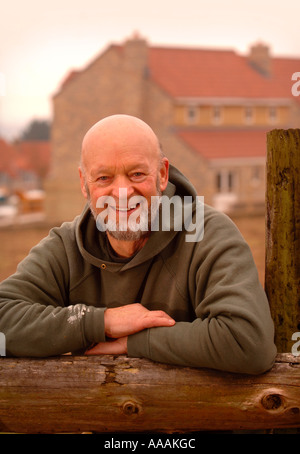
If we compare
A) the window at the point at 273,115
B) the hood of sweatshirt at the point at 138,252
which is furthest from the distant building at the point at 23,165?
the hood of sweatshirt at the point at 138,252

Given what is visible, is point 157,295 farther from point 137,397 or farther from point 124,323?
point 137,397

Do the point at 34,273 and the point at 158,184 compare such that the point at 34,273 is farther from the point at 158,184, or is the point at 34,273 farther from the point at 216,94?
the point at 216,94

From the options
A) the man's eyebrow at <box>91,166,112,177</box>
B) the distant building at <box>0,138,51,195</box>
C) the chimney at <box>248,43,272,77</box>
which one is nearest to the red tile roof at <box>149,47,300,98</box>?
the chimney at <box>248,43,272,77</box>

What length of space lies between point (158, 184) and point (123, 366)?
87 cm

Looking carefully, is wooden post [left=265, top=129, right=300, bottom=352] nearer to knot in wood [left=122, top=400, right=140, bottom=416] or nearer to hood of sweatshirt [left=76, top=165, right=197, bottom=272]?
hood of sweatshirt [left=76, top=165, right=197, bottom=272]

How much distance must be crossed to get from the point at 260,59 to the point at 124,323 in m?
32.2

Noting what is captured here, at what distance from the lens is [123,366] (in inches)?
92.6

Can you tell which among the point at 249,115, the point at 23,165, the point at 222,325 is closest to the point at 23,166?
the point at 23,165

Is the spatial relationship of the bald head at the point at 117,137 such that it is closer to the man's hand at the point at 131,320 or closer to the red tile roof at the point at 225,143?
the man's hand at the point at 131,320

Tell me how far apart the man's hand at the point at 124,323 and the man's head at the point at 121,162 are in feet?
1.25

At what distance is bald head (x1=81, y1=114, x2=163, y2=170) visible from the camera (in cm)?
245

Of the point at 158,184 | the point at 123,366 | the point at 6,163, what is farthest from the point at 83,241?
the point at 6,163

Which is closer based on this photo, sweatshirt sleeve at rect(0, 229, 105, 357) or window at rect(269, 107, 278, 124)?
sweatshirt sleeve at rect(0, 229, 105, 357)

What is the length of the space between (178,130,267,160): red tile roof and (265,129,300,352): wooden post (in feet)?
78.0
